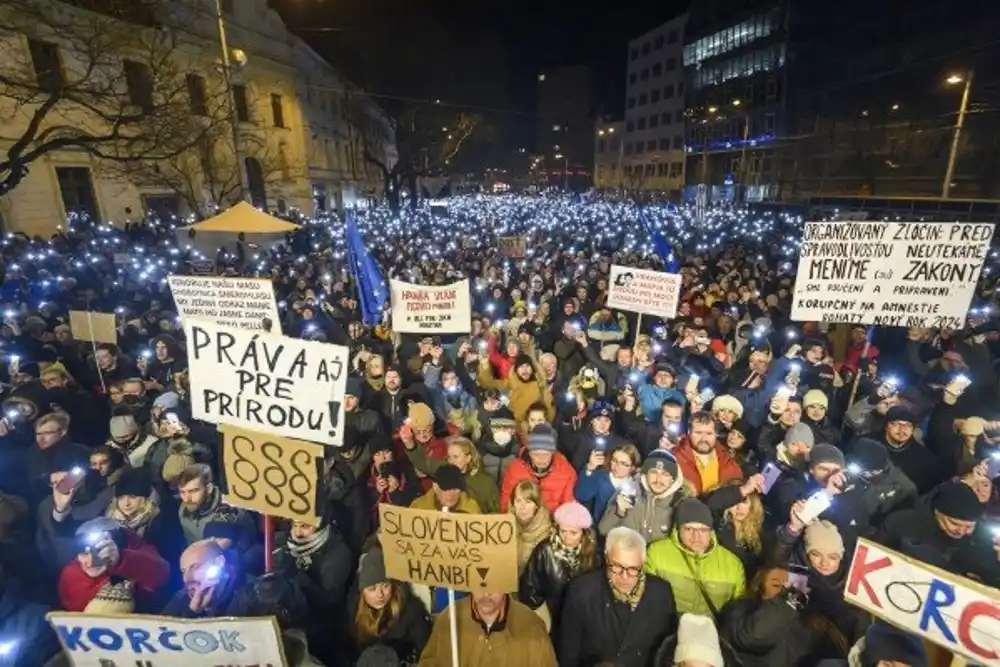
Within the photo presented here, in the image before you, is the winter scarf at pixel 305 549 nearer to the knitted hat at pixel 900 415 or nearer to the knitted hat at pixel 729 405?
the knitted hat at pixel 729 405

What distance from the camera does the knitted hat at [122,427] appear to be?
5.20 m

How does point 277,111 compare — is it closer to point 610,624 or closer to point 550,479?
point 550,479

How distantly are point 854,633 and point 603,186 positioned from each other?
319ft

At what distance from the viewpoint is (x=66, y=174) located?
24438 millimetres

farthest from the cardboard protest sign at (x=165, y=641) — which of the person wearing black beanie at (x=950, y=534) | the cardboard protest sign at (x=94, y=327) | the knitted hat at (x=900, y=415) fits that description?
the cardboard protest sign at (x=94, y=327)

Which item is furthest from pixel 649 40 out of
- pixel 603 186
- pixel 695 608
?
pixel 695 608

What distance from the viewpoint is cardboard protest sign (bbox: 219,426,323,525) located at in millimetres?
3244

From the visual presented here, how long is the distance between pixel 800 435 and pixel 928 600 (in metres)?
2.40

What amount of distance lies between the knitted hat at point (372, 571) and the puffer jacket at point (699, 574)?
63.4 inches

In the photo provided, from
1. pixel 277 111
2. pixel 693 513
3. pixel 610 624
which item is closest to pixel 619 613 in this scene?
pixel 610 624

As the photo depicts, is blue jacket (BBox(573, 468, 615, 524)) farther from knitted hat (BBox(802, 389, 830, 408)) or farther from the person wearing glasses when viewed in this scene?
knitted hat (BBox(802, 389, 830, 408))

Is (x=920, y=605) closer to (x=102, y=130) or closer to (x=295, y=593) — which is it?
(x=295, y=593)

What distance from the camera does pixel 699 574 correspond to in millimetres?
3420

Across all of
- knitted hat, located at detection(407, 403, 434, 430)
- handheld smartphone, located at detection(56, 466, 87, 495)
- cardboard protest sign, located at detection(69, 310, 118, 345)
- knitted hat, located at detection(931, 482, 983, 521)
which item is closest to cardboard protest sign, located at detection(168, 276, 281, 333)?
knitted hat, located at detection(407, 403, 434, 430)
